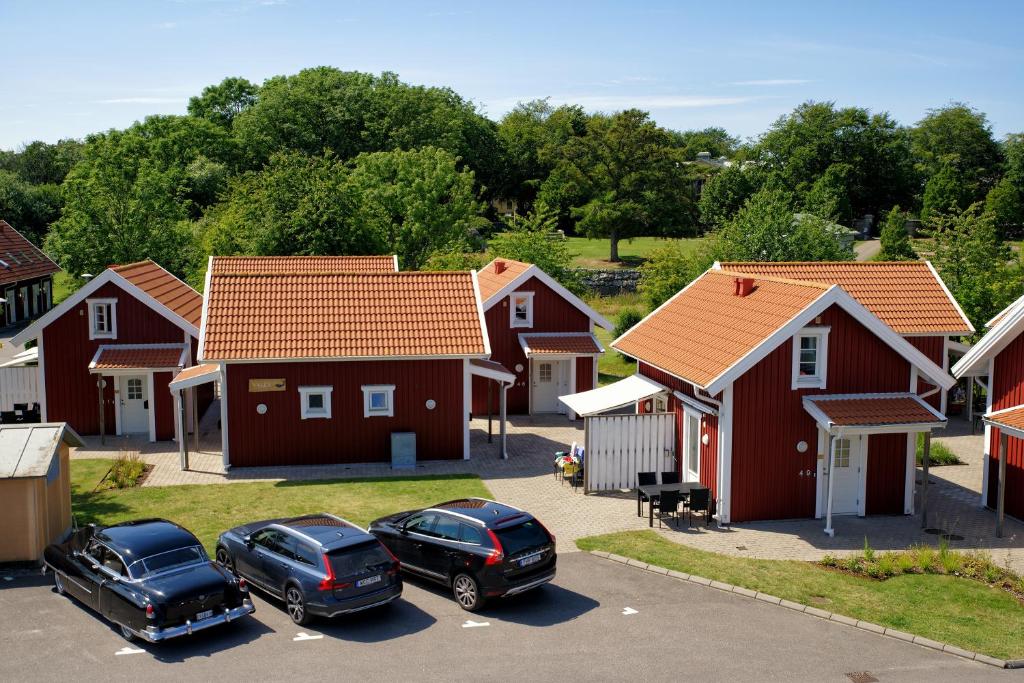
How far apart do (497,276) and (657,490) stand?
48.6 feet

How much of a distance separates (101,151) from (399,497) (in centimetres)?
5822

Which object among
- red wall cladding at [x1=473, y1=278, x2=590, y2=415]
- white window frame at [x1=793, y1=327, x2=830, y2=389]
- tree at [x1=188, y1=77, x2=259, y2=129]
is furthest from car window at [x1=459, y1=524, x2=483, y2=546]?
tree at [x1=188, y1=77, x2=259, y2=129]

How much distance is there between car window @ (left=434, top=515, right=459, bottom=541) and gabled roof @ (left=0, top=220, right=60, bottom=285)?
38004 mm

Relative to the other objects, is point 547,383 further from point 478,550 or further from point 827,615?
point 827,615

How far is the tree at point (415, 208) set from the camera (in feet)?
180

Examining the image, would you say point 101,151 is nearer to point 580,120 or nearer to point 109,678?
point 580,120

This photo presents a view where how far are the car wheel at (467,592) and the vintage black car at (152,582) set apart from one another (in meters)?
3.39

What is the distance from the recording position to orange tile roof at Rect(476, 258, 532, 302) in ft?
107

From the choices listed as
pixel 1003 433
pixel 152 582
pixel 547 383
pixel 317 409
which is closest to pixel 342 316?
pixel 317 409

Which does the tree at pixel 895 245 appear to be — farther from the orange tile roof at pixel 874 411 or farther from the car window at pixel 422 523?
the car window at pixel 422 523

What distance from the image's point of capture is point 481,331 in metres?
26.4

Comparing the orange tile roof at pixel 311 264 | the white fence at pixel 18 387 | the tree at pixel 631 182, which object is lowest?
the white fence at pixel 18 387

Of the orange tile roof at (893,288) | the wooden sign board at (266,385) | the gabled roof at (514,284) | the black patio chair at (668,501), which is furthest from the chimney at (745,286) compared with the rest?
the wooden sign board at (266,385)

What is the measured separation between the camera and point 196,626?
13984 mm
